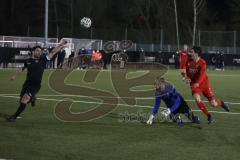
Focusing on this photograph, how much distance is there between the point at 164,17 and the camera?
81.2 meters

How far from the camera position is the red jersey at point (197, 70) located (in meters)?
13.9

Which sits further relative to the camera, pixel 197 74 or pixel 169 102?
pixel 197 74

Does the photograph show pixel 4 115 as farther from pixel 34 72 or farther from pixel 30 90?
pixel 34 72

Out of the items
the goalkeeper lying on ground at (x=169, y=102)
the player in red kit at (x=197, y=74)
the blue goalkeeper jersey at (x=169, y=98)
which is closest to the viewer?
the goalkeeper lying on ground at (x=169, y=102)

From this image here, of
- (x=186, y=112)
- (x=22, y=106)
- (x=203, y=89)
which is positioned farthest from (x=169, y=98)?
(x=22, y=106)

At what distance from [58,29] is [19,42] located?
28.8 metres

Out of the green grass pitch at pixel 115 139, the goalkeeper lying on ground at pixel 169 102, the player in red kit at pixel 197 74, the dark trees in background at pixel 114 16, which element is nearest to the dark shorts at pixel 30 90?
the green grass pitch at pixel 115 139

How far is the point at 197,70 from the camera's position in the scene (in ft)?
45.6

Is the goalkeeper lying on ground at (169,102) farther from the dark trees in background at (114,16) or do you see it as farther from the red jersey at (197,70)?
the dark trees in background at (114,16)

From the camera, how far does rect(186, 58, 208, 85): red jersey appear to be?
13.9 m

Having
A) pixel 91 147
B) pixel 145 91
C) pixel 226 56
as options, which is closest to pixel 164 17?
pixel 226 56

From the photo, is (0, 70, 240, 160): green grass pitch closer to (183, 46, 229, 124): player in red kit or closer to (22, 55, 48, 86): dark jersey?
(183, 46, 229, 124): player in red kit

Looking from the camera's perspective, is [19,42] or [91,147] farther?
[19,42]

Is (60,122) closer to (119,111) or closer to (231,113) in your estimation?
(119,111)
